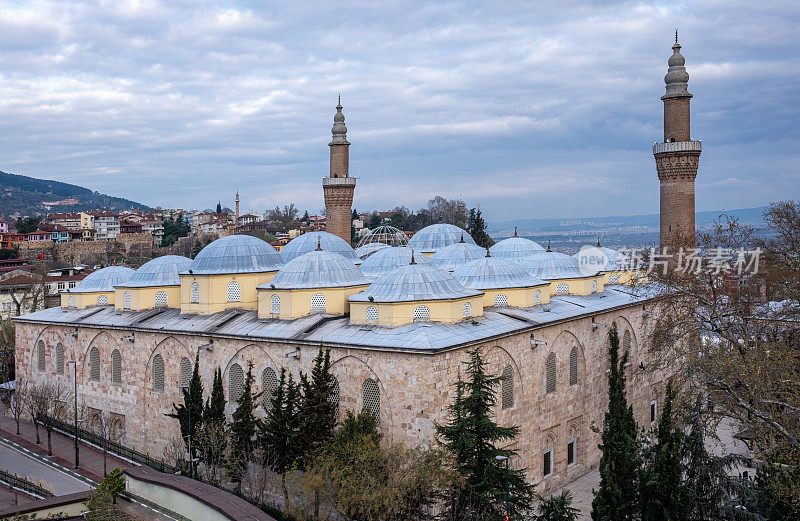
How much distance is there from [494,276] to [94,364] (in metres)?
14.4

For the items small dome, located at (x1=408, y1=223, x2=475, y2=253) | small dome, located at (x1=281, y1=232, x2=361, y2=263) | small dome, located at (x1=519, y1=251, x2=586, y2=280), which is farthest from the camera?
small dome, located at (x1=408, y1=223, x2=475, y2=253)

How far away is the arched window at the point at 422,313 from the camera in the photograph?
19.6 m

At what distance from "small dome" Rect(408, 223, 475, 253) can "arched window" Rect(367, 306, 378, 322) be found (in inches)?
509

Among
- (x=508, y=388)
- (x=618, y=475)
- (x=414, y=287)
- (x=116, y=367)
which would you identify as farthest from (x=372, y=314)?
(x=116, y=367)

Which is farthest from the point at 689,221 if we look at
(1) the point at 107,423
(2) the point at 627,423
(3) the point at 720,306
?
(1) the point at 107,423

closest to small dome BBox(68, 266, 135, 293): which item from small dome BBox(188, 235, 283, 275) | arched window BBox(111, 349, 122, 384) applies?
arched window BBox(111, 349, 122, 384)

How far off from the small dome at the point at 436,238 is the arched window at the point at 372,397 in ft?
48.2

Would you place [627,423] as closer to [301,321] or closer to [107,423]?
[301,321]

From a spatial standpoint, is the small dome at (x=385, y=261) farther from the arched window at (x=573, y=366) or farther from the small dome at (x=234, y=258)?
the arched window at (x=573, y=366)

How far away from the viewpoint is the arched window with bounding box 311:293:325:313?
21.7 meters

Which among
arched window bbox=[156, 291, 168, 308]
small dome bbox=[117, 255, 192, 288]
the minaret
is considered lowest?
arched window bbox=[156, 291, 168, 308]

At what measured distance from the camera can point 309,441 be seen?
57.2 feet

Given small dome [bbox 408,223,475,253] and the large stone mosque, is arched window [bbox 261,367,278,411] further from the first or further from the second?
small dome [bbox 408,223,475,253]

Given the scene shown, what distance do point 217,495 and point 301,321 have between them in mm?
5882
